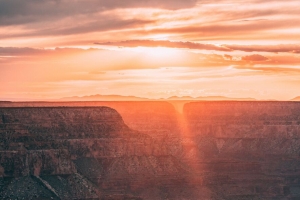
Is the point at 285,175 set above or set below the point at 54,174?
above

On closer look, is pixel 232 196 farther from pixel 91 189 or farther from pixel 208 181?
pixel 91 189

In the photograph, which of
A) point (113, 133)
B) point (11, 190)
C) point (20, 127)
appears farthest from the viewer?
point (113, 133)

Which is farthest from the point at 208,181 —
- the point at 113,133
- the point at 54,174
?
the point at 54,174

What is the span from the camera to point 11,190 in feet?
457

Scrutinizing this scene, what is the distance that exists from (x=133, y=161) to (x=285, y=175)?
34.1 meters

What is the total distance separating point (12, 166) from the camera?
145000 millimetres

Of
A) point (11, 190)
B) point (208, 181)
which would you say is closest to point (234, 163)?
point (208, 181)

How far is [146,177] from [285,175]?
36224 mm

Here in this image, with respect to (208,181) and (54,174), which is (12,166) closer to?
(54,174)

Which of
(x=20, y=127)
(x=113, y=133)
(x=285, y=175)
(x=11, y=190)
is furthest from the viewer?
(x=285, y=175)

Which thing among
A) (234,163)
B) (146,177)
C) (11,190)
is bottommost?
(11,190)

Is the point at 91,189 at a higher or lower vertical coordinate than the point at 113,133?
lower

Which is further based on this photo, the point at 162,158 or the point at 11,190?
the point at 162,158

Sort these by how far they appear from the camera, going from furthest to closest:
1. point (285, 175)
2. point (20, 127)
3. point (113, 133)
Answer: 1. point (285, 175)
2. point (113, 133)
3. point (20, 127)
